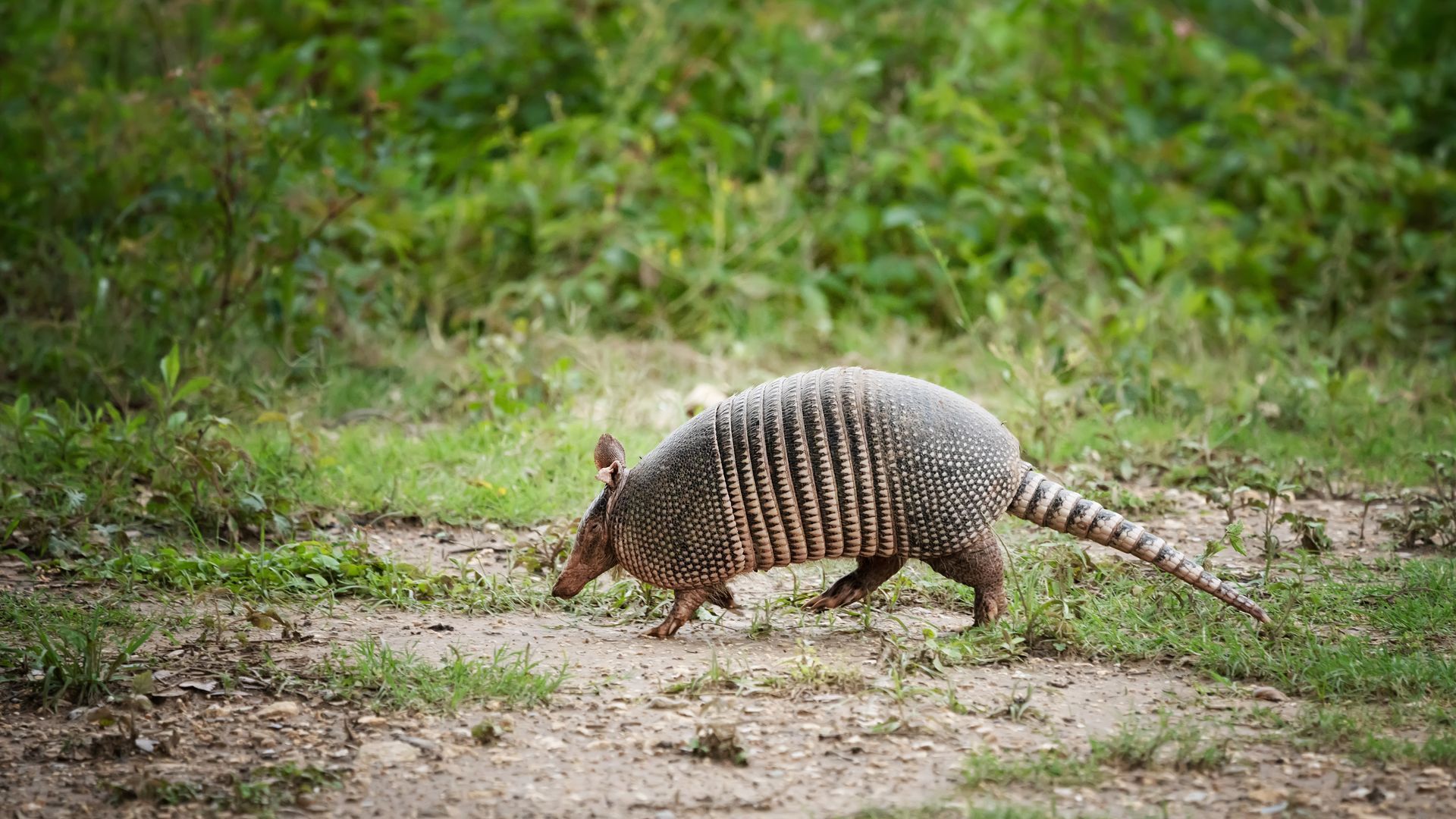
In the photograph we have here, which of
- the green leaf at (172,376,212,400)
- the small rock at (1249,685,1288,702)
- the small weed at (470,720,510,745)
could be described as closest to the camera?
the small weed at (470,720,510,745)

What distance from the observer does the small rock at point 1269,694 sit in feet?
14.8

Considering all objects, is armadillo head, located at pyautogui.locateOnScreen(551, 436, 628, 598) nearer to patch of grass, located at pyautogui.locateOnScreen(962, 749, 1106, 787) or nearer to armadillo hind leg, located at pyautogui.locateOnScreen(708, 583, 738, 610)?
armadillo hind leg, located at pyautogui.locateOnScreen(708, 583, 738, 610)

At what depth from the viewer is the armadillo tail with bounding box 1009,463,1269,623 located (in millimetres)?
4883

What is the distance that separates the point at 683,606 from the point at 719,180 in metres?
5.35

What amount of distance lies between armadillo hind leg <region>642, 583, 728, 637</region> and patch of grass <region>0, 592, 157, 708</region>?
1.75 m

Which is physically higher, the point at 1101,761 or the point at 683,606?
the point at 1101,761

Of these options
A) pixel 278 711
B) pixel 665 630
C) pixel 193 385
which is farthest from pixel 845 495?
pixel 193 385

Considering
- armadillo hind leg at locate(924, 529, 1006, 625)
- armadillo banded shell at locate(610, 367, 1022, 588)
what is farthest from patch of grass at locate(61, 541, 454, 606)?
armadillo hind leg at locate(924, 529, 1006, 625)

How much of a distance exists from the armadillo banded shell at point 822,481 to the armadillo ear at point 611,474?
0.13 metres

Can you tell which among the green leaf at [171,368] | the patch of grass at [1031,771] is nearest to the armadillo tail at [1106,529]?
the patch of grass at [1031,771]

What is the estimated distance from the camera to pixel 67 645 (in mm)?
4699

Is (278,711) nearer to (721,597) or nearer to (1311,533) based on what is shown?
(721,597)

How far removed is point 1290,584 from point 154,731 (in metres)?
3.99

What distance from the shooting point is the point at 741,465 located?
4.95 meters
